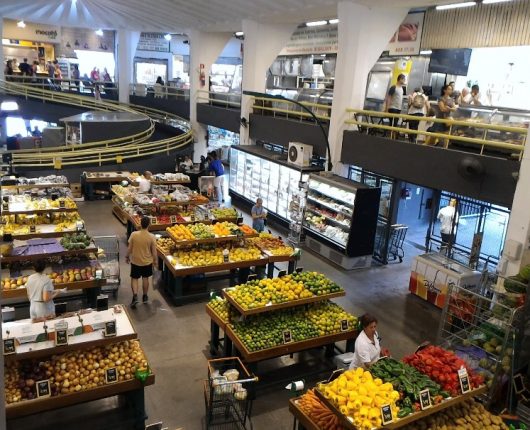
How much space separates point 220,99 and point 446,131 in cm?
1255

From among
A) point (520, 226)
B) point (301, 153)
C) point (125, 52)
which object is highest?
point (125, 52)

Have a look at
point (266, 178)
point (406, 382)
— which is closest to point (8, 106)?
point (266, 178)

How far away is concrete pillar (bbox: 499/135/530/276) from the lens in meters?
7.77

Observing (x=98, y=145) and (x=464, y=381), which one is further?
(x=98, y=145)

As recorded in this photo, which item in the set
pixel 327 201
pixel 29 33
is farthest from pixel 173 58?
pixel 327 201

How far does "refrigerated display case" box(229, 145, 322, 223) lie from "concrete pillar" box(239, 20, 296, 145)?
2.11 metres

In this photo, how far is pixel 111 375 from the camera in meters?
5.42

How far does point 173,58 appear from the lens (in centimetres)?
3091

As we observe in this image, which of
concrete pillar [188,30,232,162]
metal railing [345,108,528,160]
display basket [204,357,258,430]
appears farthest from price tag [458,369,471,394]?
concrete pillar [188,30,232,162]

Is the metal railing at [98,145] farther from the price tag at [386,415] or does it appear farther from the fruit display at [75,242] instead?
the price tag at [386,415]

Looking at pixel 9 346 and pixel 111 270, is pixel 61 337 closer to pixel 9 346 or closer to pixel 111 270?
pixel 9 346

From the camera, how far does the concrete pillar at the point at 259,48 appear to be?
647 inches

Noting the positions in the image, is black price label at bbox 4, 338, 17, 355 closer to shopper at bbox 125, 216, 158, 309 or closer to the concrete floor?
the concrete floor

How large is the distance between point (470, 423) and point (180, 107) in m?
20.8
